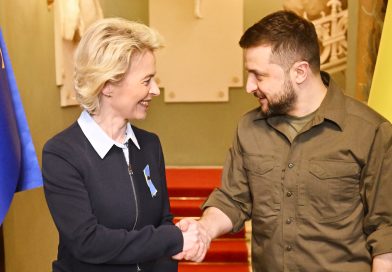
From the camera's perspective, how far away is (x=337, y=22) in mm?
6039

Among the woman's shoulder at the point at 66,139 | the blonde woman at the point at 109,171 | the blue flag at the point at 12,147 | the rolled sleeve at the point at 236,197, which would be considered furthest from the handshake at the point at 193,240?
the blue flag at the point at 12,147

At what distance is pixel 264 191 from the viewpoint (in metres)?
1.92

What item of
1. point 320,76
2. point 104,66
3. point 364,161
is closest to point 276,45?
point 320,76

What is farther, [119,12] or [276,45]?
[119,12]

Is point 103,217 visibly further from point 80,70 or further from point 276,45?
point 276,45

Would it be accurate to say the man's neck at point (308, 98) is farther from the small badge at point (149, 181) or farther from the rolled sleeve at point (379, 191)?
the small badge at point (149, 181)

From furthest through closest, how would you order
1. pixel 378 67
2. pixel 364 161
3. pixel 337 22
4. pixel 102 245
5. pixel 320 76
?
1. pixel 337 22
2. pixel 378 67
3. pixel 320 76
4. pixel 364 161
5. pixel 102 245

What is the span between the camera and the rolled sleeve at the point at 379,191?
1.75 metres

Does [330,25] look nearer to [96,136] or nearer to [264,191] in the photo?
[264,191]

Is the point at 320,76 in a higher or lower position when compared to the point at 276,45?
lower

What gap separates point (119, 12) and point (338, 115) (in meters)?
4.85

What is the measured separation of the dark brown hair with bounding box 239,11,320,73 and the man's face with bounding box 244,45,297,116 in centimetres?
3

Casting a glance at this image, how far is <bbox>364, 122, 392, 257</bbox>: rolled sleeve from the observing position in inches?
68.9

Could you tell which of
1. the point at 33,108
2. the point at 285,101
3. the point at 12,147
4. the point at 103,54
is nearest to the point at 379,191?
the point at 285,101
